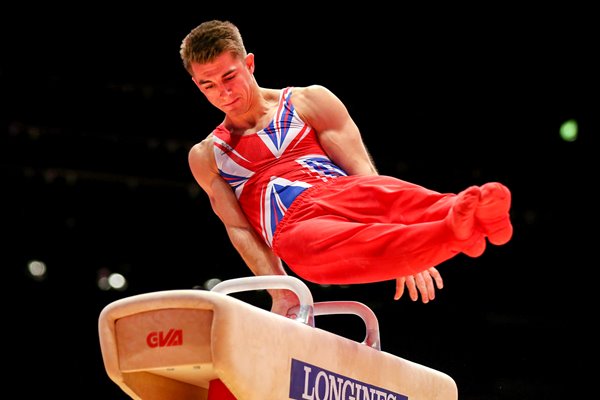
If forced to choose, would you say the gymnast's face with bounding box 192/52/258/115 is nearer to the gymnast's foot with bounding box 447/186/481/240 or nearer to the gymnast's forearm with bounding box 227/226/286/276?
the gymnast's forearm with bounding box 227/226/286/276

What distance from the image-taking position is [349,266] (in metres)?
3.14

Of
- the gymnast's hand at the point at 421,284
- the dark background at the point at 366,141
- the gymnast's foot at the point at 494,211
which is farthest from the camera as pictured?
the dark background at the point at 366,141

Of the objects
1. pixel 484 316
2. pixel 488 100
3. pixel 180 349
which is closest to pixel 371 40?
pixel 488 100

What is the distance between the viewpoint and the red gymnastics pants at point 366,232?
115 inches

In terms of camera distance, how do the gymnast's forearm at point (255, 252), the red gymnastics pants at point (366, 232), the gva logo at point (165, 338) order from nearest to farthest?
the gva logo at point (165, 338)
the red gymnastics pants at point (366, 232)
the gymnast's forearm at point (255, 252)

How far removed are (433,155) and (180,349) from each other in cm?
568

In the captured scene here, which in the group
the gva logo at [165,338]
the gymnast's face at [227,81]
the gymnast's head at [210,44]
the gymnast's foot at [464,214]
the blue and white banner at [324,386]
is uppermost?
the gymnast's head at [210,44]

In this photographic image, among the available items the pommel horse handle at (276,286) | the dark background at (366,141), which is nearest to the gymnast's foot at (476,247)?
the pommel horse handle at (276,286)

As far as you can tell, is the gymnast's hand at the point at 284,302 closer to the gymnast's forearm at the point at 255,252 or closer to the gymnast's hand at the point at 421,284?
the gymnast's forearm at the point at 255,252

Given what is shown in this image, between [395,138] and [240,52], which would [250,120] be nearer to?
[240,52]

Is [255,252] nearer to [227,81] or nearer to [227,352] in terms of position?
[227,81]

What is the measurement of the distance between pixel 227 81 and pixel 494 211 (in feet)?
4.87

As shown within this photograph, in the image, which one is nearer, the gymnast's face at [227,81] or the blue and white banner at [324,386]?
the blue and white banner at [324,386]
